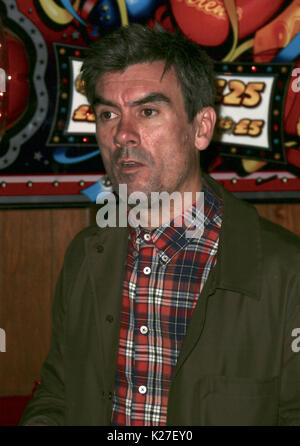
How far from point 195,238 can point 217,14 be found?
50.1 inches

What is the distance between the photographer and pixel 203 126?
75.9 inches

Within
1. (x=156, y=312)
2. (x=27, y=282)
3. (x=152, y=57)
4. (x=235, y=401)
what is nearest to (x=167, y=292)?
(x=156, y=312)

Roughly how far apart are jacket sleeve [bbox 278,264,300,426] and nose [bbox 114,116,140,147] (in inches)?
27.9

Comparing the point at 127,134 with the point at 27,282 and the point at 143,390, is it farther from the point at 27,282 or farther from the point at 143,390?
the point at 27,282

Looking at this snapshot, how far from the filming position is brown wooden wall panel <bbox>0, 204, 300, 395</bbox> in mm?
2461

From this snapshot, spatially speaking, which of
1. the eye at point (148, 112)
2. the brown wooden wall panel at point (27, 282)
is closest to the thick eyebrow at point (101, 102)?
the eye at point (148, 112)

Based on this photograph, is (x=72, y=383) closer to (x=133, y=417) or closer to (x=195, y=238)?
(x=133, y=417)

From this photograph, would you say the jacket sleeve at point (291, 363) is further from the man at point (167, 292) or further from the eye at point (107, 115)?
the eye at point (107, 115)

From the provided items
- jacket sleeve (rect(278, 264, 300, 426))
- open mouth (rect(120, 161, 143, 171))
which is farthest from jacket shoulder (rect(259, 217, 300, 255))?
open mouth (rect(120, 161, 143, 171))

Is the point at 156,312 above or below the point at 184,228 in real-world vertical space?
below

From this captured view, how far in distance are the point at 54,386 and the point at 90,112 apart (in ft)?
4.31

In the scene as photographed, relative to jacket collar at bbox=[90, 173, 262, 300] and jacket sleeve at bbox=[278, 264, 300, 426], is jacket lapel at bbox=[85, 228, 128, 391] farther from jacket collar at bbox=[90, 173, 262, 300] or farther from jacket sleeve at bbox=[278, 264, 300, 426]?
jacket sleeve at bbox=[278, 264, 300, 426]
